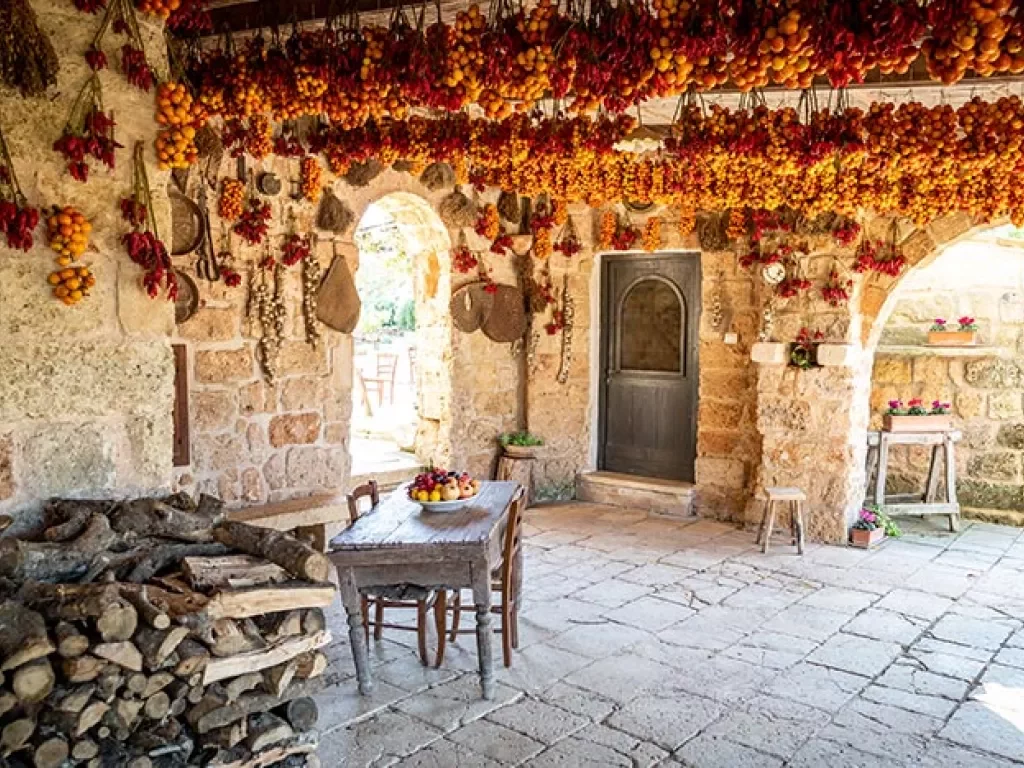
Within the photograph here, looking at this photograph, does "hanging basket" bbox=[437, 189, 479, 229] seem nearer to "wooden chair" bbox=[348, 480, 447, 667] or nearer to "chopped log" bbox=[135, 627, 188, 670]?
"wooden chair" bbox=[348, 480, 447, 667]

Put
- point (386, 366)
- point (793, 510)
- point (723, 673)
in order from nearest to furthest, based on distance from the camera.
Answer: point (723, 673)
point (793, 510)
point (386, 366)

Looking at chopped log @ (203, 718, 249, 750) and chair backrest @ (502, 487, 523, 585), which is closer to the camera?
chopped log @ (203, 718, 249, 750)

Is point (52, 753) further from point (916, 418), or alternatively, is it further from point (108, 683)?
point (916, 418)

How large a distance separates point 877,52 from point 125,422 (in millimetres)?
2989

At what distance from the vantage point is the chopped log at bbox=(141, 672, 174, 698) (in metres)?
2.35

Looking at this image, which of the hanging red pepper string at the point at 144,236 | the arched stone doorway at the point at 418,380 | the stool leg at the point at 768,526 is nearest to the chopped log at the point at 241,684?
the hanging red pepper string at the point at 144,236

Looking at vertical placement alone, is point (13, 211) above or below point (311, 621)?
above

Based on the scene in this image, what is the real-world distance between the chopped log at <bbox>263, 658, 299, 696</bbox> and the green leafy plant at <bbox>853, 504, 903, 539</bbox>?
504cm

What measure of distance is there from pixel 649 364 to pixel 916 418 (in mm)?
2256

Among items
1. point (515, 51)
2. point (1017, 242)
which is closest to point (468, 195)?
point (515, 51)

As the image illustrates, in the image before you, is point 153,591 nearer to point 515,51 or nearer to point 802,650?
point 515,51

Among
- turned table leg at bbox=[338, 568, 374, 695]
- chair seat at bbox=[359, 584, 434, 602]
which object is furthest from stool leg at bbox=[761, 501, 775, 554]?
turned table leg at bbox=[338, 568, 374, 695]

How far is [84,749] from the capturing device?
2.24 m

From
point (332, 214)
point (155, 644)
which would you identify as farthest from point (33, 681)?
point (332, 214)
